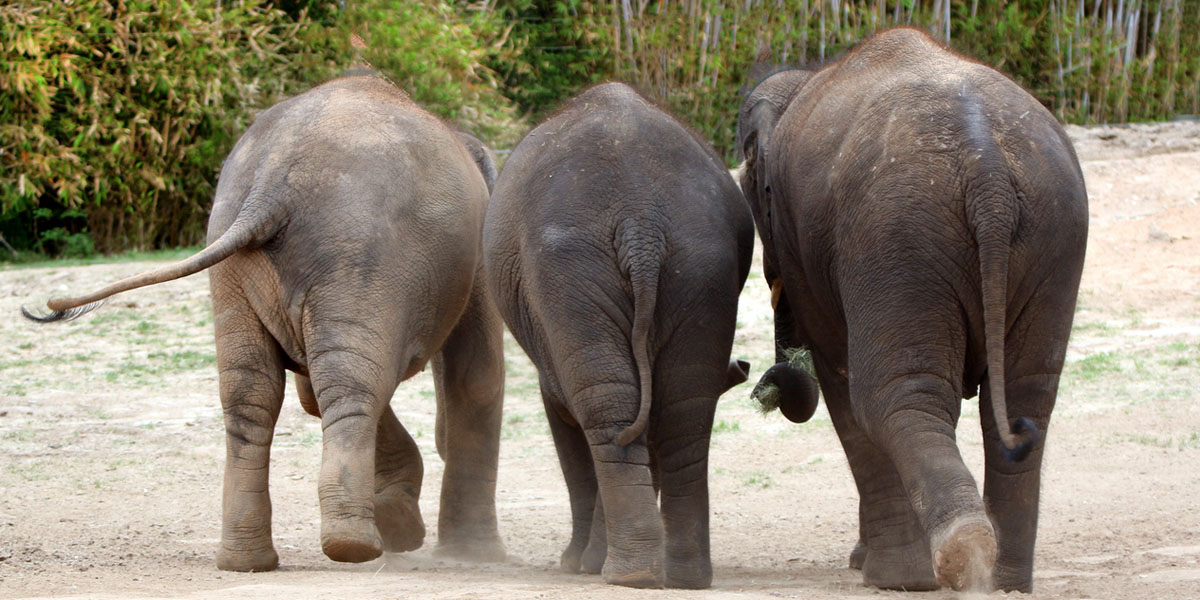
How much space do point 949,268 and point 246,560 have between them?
2528 mm

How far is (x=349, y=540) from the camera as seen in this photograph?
4.84m

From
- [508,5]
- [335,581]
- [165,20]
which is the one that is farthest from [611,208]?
[508,5]

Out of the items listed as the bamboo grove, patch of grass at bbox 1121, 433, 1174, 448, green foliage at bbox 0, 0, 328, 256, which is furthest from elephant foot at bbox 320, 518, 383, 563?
green foliage at bbox 0, 0, 328, 256

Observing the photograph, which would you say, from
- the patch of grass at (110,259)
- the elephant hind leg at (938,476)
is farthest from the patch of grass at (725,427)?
the patch of grass at (110,259)

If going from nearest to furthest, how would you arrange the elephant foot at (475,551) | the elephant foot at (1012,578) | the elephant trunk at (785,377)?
the elephant foot at (1012,578) < the elephant trunk at (785,377) < the elephant foot at (475,551)

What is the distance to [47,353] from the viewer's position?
10.2 m

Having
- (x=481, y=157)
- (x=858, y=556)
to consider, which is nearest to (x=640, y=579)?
(x=858, y=556)

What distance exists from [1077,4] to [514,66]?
5.99m

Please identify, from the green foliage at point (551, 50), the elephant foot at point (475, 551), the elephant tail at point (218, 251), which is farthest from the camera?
the green foliage at point (551, 50)

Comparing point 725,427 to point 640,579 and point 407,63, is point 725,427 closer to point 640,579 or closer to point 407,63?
point 640,579

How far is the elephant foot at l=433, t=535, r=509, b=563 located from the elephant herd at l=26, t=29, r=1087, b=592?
0.56 m

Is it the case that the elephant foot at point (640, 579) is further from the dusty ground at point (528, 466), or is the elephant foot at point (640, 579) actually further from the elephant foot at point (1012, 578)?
the elephant foot at point (1012, 578)

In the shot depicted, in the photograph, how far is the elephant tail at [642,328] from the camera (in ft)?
15.2

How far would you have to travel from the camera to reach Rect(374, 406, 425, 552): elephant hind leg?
6105 mm
